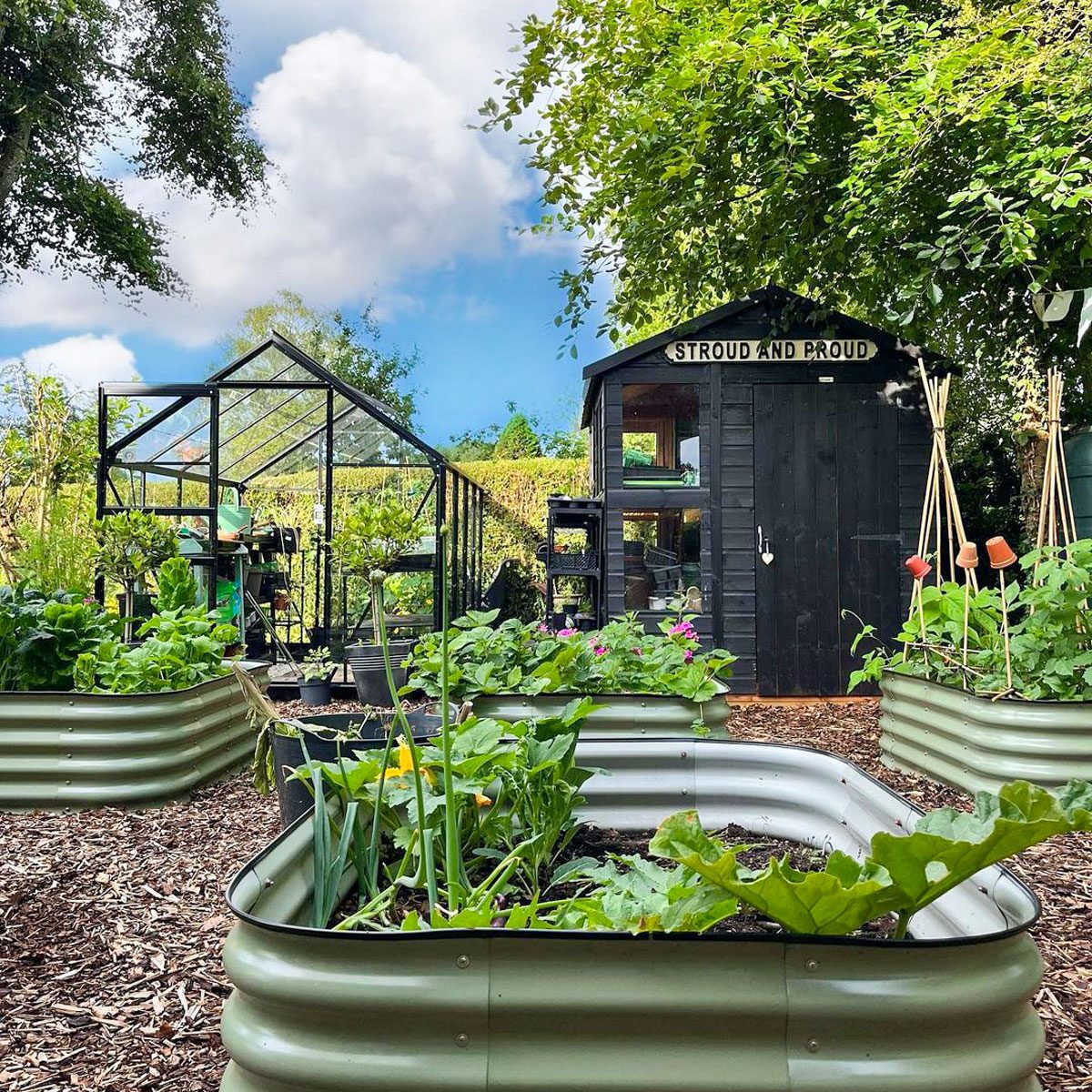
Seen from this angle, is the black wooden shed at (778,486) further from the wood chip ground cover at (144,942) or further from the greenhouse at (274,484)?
the wood chip ground cover at (144,942)

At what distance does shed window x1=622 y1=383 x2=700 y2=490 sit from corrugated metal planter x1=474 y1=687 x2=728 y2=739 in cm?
369

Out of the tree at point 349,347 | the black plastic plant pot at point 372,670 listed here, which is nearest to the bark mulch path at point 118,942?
the black plastic plant pot at point 372,670

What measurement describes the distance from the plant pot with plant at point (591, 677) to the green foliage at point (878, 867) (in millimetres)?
1682

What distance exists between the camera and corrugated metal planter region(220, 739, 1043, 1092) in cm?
90

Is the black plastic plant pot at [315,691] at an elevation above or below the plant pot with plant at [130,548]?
below

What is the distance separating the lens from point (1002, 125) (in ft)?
18.2

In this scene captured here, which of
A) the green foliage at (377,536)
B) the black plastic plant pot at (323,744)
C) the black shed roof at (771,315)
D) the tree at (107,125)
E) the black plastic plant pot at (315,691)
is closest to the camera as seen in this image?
the black plastic plant pot at (323,744)

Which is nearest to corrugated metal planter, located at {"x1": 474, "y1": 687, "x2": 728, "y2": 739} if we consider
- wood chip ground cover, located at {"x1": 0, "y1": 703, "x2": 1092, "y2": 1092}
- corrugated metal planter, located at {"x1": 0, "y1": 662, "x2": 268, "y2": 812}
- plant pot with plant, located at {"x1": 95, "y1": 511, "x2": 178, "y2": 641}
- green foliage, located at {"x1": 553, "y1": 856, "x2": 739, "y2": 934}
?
wood chip ground cover, located at {"x1": 0, "y1": 703, "x2": 1092, "y2": 1092}

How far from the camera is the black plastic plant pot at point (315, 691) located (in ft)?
19.7

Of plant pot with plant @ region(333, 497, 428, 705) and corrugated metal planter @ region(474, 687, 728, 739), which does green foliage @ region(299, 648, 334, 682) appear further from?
corrugated metal planter @ region(474, 687, 728, 739)

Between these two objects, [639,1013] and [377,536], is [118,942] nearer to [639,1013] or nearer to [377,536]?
[639,1013]

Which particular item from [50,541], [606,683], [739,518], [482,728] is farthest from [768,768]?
[50,541]

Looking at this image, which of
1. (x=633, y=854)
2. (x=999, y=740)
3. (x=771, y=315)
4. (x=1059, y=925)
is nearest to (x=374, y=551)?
(x=771, y=315)

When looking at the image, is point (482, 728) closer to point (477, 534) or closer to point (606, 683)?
point (606, 683)
